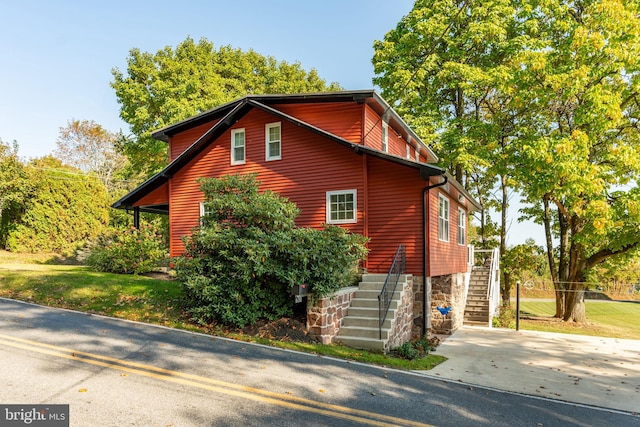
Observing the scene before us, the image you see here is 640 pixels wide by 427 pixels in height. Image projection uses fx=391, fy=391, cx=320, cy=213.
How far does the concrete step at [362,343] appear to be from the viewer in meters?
8.30

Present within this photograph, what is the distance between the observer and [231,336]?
27.0 feet

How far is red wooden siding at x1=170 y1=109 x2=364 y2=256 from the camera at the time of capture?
12.5 meters

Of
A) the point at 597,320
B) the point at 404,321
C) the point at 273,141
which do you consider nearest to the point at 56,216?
the point at 273,141

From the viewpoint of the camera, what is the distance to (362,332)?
871cm

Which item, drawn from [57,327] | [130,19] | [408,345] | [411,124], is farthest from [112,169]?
[408,345]

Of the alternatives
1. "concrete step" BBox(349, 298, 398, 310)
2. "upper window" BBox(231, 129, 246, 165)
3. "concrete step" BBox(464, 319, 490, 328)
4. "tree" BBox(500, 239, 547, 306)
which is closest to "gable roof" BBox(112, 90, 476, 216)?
"upper window" BBox(231, 129, 246, 165)

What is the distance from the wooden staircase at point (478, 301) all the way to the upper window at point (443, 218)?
15.5 ft

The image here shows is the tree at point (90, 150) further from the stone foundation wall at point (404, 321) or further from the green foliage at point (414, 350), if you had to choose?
the green foliage at point (414, 350)

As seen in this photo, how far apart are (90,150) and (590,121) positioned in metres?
40.1

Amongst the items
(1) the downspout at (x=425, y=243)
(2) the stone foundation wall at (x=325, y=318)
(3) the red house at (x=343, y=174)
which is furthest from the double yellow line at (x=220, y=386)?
(1) the downspout at (x=425, y=243)

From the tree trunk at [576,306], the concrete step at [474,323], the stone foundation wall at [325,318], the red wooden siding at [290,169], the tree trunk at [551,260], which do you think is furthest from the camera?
the tree trunk at [551,260]

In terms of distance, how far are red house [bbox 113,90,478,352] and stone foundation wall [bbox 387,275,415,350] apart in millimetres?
198

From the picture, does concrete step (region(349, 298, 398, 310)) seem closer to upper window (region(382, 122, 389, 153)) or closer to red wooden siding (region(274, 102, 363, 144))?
red wooden siding (region(274, 102, 363, 144))

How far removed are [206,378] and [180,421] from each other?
136 centimetres
